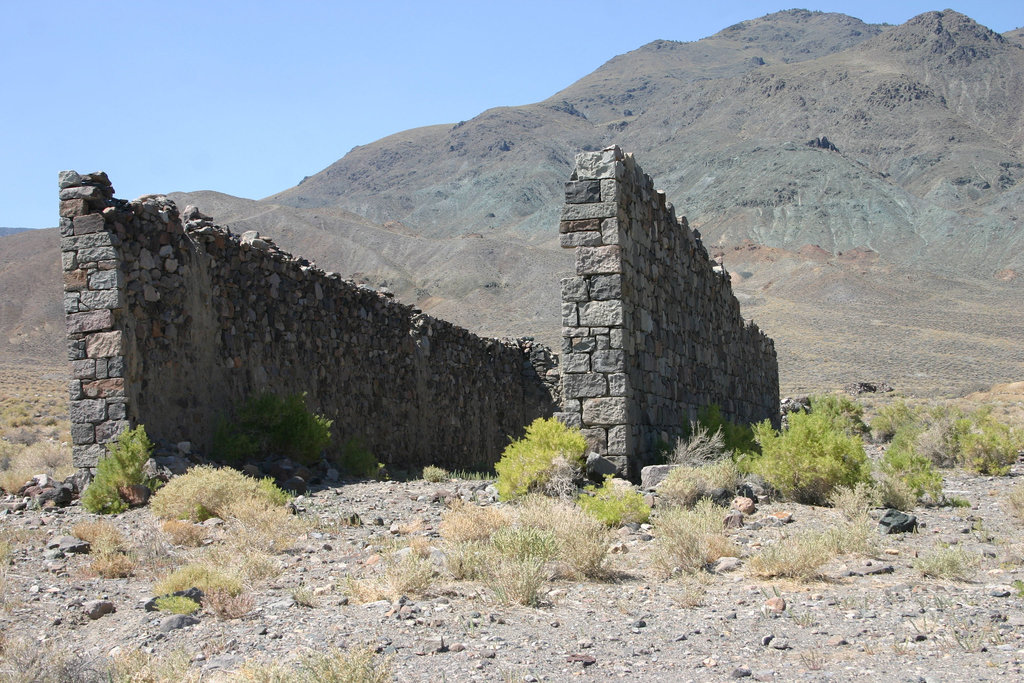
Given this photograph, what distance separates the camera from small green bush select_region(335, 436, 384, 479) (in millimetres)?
12227

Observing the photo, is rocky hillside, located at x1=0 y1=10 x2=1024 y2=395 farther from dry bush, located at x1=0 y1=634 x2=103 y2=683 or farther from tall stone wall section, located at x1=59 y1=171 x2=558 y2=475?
dry bush, located at x1=0 y1=634 x2=103 y2=683

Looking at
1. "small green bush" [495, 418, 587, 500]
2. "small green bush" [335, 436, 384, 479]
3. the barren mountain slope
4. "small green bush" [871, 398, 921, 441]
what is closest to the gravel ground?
"small green bush" [495, 418, 587, 500]

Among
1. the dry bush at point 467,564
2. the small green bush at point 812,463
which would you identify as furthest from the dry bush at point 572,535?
the small green bush at point 812,463

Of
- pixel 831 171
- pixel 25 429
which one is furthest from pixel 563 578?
pixel 831 171

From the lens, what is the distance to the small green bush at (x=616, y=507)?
7664 millimetres

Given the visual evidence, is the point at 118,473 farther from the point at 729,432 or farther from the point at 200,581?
the point at 729,432

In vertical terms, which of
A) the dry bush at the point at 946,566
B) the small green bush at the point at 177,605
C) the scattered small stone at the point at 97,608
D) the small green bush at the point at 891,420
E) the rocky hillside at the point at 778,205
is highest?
the rocky hillside at the point at 778,205

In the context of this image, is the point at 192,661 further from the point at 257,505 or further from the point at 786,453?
the point at 786,453

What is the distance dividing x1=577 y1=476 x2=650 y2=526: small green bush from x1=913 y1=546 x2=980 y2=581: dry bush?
7.82 feet

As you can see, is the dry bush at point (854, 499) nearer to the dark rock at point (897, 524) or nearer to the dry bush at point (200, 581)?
the dark rock at point (897, 524)

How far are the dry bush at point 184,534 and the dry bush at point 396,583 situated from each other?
202cm

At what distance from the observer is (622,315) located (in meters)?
9.69

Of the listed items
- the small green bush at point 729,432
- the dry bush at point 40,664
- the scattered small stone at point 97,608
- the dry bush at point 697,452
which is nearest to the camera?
the dry bush at point 40,664

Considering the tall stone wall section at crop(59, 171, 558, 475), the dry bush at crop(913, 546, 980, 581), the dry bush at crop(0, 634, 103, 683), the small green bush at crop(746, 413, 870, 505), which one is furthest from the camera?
the tall stone wall section at crop(59, 171, 558, 475)
